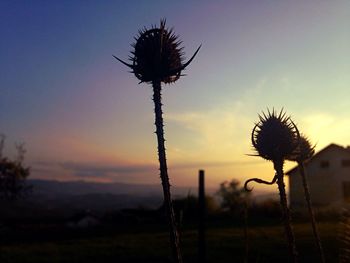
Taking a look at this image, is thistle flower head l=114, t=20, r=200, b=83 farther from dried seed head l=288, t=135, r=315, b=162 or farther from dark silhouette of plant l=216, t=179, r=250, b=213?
dark silhouette of plant l=216, t=179, r=250, b=213

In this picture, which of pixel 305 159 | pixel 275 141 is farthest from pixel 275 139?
pixel 305 159

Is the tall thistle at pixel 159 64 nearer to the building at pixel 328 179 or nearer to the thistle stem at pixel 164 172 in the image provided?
the thistle stem at pixel 164 172

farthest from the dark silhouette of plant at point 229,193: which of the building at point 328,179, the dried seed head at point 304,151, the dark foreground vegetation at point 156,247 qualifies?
the dried seed head at point 304,151

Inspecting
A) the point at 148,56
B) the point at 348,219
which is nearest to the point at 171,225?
the point at 348,219

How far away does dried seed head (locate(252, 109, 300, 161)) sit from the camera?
6.47m

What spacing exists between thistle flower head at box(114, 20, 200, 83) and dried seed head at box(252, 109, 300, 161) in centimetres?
145

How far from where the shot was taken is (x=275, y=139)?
666 centimetres

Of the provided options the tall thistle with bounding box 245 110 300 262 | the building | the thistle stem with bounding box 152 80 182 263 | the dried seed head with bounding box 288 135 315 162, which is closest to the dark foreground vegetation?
the dried seed head with bounding box 288 135 315 162

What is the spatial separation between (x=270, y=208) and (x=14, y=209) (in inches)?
2659

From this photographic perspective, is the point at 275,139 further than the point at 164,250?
No

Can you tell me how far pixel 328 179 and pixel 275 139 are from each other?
6497 centimetres

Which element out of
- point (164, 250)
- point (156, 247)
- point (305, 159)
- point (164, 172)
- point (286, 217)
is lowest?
point (164, 250)

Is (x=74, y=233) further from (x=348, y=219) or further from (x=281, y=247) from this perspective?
(x=348, y=219)

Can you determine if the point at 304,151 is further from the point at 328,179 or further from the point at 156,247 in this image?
the point at 328,179
